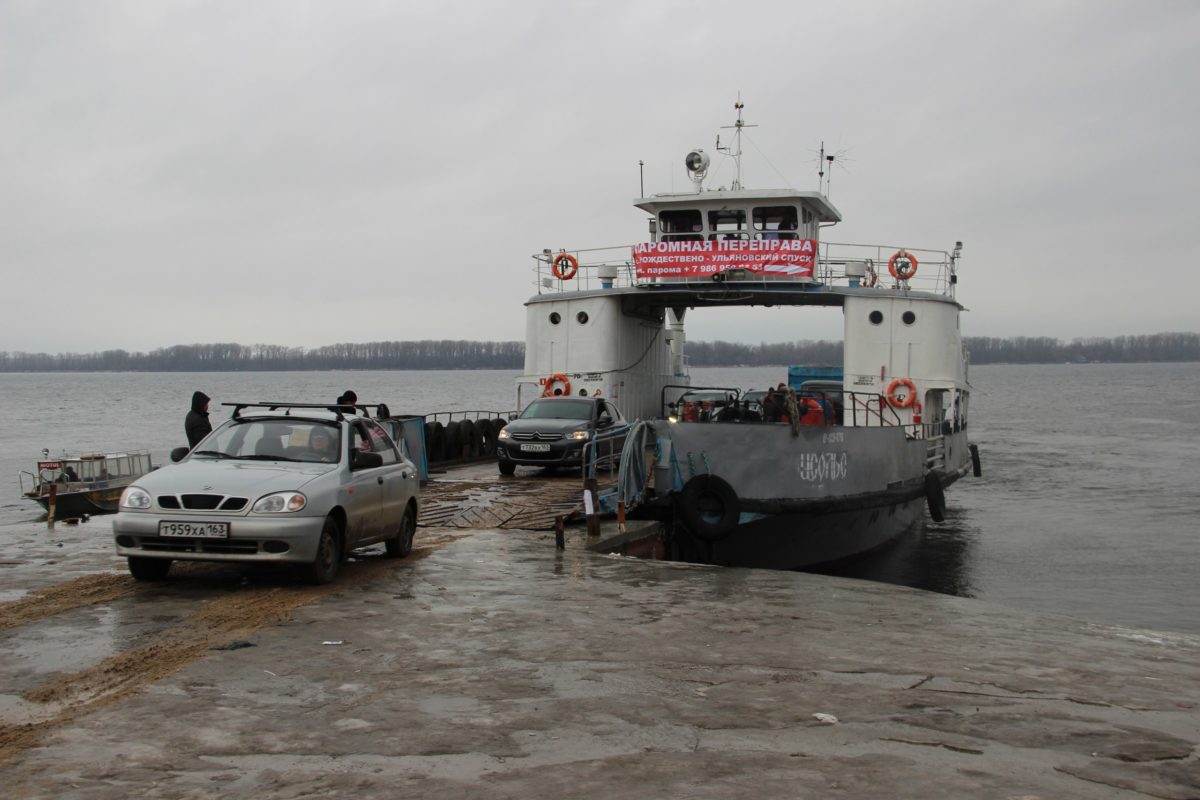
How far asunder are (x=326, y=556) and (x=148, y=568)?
152cm

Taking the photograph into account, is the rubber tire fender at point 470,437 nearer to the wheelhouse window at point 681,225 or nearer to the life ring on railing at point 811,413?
the wheelhouse window at point 681,225

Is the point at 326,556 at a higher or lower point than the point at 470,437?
lower

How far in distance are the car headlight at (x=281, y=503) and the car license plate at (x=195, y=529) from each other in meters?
0.29

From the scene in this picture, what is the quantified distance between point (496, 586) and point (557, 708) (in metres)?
3.92

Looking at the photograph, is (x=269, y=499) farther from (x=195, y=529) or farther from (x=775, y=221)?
(x=775, y=221)

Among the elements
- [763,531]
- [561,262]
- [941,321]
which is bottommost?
[763,531]

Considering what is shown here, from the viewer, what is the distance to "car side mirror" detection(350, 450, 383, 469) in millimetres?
10234

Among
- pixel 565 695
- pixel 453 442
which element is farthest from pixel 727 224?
pixel 565 695

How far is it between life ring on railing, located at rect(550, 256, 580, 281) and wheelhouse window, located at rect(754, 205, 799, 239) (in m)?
4.02

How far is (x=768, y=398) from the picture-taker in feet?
57.3

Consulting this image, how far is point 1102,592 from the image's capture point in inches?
721

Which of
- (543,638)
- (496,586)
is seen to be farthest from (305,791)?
(496,586)

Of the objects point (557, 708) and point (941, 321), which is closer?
point (557, 708)

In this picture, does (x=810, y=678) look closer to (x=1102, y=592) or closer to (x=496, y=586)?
(x=496, y=586)
